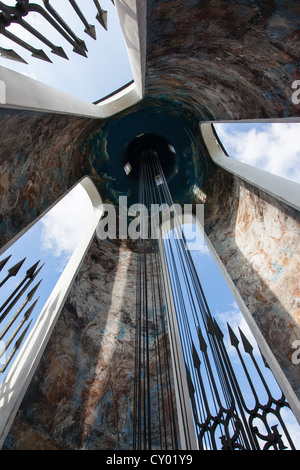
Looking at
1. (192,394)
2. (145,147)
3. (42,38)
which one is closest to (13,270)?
(192,394)

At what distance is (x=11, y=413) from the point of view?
3.11 meters

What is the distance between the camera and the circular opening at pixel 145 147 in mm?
7504

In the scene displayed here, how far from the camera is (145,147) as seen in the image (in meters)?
7.69

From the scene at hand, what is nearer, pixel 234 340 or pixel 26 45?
pixel 234 340

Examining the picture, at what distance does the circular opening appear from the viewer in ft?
24.6

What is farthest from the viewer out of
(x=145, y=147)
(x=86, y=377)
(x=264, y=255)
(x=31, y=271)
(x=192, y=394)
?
(x=145, y=147)

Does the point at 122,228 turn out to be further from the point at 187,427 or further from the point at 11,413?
the point at 187,427

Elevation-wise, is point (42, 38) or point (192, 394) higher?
point (42, 38)

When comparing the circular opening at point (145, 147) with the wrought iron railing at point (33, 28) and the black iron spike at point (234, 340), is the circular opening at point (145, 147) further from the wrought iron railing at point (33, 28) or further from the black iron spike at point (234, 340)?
the black iron spike at point (234, 340)

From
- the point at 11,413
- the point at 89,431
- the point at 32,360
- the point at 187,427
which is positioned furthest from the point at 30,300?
the point at 187,427

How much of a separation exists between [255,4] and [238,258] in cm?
375

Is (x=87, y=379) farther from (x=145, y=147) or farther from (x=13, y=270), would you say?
(x=145, y=147)

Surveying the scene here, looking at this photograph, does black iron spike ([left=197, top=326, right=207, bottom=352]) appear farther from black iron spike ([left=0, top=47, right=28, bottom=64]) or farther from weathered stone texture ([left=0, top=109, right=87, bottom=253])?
black iron spike ([left=0, top=47, right=28, bottom=64])

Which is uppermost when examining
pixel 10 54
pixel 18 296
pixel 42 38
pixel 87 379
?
pixel 42 38
